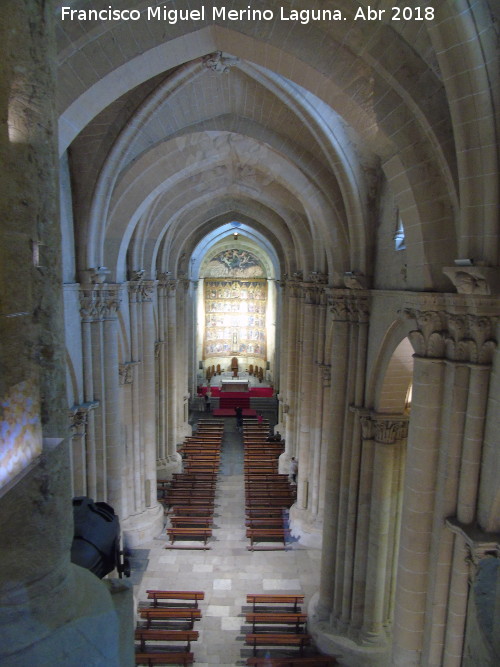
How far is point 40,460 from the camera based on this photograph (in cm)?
194

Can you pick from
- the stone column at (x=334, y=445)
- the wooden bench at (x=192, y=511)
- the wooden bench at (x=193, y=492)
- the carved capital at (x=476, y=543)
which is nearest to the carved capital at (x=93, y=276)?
the stone column at (x=334, y=445)

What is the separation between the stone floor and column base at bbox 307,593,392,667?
38.4 inches

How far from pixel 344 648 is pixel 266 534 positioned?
6.02m

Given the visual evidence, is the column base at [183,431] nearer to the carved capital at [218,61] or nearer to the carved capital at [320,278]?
the carved capital at [320,278]

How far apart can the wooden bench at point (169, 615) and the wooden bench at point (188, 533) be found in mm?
3606

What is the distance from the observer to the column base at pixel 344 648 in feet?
32.9

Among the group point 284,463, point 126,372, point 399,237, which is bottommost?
point 284,463

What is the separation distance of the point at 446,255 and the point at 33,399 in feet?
19.9

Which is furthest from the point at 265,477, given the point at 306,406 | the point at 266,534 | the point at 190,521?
the point at 306,406

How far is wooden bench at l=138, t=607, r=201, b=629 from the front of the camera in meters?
12.0

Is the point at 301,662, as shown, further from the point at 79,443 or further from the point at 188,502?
the point at 188,502

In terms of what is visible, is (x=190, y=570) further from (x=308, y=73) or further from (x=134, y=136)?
(x=308, y=73)

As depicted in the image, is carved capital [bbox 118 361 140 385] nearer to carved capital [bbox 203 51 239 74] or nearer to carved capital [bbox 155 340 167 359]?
carved capital [bbox 155 340 167 359]

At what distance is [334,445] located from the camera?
36.8 feet
